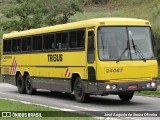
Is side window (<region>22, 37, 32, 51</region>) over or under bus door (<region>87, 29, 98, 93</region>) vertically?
over

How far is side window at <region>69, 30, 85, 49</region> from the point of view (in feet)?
64.7

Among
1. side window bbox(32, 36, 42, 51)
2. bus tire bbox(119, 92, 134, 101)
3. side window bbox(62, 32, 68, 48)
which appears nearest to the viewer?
bus tire bbox(119, 92, 134, 101)

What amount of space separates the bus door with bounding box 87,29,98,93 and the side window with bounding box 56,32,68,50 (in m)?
2.19

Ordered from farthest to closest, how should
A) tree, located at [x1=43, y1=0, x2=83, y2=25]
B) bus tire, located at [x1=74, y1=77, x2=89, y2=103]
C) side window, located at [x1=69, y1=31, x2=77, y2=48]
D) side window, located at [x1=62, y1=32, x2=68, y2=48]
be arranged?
tree, located at [x1=43, y1=0, x2=83, y2=25], side window, located at [x1=62, y1=32, x2=68, y2=48], side window, located at [x1=69, y1=31, x2=77, y2=48], bus tire, located at [x1=74, y1=77, x2=89, y2=103]

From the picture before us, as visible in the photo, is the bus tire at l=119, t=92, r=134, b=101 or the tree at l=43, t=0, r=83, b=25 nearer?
the bus tire at l=119, t=92, r=134, b=101

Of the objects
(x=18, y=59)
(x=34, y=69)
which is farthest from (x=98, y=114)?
(x=18, y=59)

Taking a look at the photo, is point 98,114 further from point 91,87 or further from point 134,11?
point 134,11

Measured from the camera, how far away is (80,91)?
1983cm

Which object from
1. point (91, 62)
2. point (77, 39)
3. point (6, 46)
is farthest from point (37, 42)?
point (91, 62)

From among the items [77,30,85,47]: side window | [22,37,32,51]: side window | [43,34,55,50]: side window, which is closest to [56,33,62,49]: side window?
[43,34,55,50]: side window

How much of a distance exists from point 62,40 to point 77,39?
4.92 ft

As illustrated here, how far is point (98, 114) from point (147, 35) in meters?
4.98

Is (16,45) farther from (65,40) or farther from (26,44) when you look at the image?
(65,40)

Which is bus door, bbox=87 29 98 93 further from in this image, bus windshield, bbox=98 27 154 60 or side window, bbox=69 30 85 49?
side window, bbox=69 30 85 49
